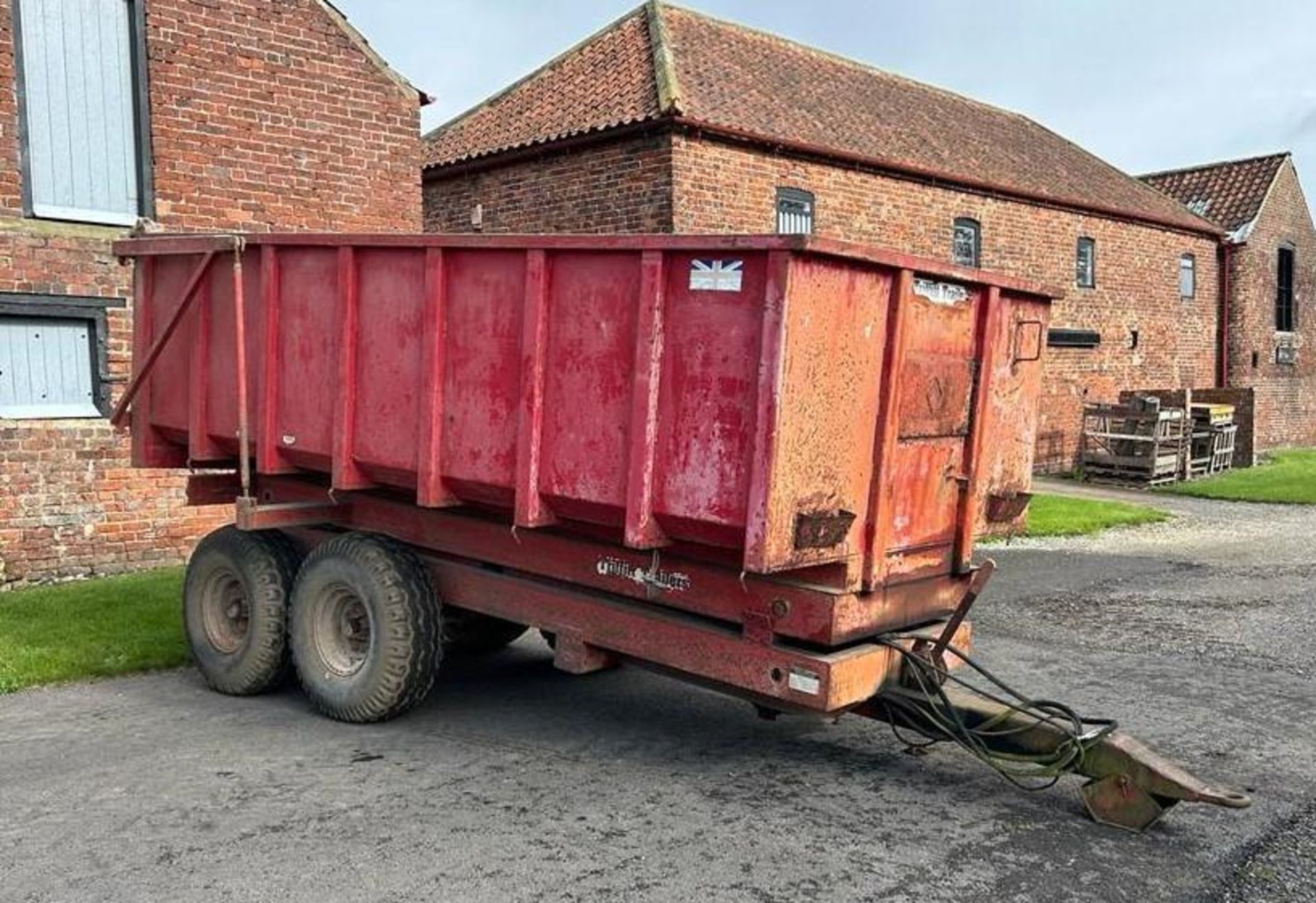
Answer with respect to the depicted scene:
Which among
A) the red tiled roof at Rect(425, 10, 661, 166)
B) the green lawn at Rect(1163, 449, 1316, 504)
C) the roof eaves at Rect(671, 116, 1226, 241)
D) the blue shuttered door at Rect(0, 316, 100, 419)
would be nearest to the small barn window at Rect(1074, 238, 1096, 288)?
the roof eaves at Rect(671, 116, 1226, 241)

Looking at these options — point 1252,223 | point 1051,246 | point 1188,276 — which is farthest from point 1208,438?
point 1252,223

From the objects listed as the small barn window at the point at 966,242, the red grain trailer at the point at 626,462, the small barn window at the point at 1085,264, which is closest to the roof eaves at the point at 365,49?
the red grain trailer at the point at 626,462

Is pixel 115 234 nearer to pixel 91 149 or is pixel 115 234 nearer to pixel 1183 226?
pixel 91 149

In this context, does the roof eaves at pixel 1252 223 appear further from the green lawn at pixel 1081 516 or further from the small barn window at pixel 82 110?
the small barn window at pixel 82 110

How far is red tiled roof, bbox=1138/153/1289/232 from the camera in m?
28.0

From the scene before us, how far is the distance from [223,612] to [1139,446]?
1686 centimetres

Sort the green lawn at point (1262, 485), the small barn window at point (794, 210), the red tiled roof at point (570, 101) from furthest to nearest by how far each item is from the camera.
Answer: the green lawn at point (1262, 485) → the small barn window at point (794, 210) → the red tiled roof at point (570, 101)

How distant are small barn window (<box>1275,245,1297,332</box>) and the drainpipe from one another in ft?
8.50

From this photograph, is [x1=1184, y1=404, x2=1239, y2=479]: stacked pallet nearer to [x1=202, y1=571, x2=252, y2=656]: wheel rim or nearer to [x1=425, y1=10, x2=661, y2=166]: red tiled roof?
[x1=425, y1=10, x2=661, y2=166]: red tiled roof

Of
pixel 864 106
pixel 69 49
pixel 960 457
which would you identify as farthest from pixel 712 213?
pixel 960 457

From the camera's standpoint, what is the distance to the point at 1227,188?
95.9 ft

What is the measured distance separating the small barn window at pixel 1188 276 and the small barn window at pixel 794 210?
43.3 feet

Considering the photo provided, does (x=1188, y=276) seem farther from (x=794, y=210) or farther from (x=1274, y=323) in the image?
(x=794, y=210)

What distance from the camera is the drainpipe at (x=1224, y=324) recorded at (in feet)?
87.9
